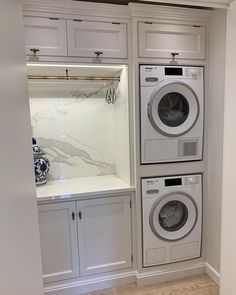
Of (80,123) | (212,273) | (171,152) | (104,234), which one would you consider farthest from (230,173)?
(80,123)

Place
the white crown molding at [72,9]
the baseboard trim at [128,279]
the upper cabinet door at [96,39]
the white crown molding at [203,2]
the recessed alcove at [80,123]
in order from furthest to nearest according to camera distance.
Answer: the recessed alcove at [80,123] < the baseboard trim at [128,279] < the upper cabinet door at [96,39] < the white crown molding at [72,9] < the white crown molding at [203,2]

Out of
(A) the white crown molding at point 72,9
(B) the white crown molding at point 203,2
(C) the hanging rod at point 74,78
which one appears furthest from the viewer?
(C) the hanging rod at point 74,78

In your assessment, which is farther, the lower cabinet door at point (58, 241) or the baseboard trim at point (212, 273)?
the baseboard trim at point (212, 273)

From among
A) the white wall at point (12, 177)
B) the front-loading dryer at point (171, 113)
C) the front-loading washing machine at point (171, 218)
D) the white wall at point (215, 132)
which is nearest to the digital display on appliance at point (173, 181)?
the front-loading washing machine at point (171, 218)

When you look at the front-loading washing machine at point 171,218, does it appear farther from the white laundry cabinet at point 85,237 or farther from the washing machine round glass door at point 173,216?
the white laundry cabinet at point 85,237

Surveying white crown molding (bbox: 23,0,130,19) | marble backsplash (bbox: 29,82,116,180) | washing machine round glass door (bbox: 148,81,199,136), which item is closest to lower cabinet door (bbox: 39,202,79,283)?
marble backsplash (bbox: 29,82,116,180)

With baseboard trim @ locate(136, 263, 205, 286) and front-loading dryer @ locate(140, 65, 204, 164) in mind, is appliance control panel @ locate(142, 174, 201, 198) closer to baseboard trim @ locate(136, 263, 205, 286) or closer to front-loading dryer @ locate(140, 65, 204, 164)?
front-loading dryer @ locate(140, 65, 204, 164)

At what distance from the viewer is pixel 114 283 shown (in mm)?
2301

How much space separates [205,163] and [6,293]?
208cm

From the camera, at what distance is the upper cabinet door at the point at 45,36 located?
1.86 metres

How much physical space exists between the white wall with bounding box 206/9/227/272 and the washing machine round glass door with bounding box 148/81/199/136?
0.57 ft

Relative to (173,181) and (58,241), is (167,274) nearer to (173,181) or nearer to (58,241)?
(173,181)

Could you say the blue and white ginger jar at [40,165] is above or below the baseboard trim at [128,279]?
above

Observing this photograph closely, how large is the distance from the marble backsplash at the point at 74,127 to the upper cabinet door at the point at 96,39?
0.58m
